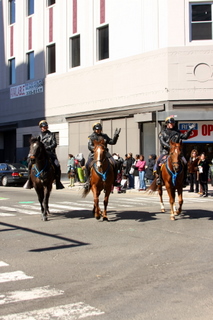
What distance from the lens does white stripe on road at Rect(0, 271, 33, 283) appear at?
21.2ft

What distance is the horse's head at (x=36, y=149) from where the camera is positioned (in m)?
11.9

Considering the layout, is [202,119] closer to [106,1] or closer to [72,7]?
[106,1]

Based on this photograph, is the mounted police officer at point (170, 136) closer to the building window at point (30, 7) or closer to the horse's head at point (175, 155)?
the horse's head at point (175, 155)

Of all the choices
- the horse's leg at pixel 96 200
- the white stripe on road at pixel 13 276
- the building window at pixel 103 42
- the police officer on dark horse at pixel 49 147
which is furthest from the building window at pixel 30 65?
the white stripe on road at pixel 13 276

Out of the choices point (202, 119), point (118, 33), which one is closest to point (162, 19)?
point (118, 33)

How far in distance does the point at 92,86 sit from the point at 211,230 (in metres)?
22.9

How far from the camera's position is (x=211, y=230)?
10492mm

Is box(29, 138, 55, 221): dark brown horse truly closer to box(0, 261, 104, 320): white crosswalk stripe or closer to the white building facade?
box(0, 261, 104, 320): white crosswalk stripe

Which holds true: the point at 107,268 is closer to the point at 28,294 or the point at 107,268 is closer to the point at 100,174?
the point at 28,294

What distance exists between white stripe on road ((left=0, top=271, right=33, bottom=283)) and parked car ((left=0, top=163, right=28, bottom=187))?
74.6ft

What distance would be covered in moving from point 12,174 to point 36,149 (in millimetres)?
17794

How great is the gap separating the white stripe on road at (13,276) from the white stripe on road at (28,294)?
64cm

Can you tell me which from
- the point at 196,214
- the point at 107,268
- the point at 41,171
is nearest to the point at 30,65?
the point at 41,171

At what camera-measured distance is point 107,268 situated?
7082 mm
